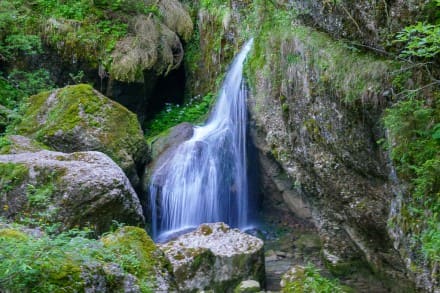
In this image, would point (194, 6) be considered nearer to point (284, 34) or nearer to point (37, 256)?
point (284, 34)

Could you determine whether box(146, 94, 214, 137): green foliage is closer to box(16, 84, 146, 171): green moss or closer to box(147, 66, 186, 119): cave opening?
box(147, 66, 186, 119): cave opening

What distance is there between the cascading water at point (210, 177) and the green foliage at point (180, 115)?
4.22ft

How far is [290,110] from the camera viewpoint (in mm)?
7332

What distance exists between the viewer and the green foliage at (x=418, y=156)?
4.91 m

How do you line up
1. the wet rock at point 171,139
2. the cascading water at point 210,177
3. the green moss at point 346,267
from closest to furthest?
the green moss at point 346,267
the cascading water at point 210,177
the wet rock at point 171,139

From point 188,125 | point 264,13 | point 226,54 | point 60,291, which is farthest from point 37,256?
point 226,54

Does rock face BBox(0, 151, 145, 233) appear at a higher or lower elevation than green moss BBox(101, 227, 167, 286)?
higher

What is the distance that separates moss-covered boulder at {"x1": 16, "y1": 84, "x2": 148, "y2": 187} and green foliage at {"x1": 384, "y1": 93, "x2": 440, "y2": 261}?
16.9 ft

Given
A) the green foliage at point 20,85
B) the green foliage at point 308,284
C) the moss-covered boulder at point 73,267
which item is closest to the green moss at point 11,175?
the moss-covered boulder at point 73,267

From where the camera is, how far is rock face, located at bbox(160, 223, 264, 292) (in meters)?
7.13

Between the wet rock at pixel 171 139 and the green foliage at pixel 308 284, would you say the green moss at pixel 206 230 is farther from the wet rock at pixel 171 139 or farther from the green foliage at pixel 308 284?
the wet rock at pixel 171 139

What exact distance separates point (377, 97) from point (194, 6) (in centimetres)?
927

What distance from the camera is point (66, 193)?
20.5 ft

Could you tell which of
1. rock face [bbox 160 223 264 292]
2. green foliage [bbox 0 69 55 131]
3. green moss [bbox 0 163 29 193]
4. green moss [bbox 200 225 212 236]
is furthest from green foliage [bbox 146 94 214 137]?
green moss [bbox 0 163 29 193]
